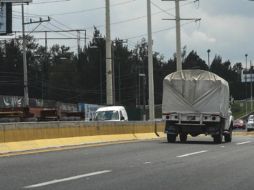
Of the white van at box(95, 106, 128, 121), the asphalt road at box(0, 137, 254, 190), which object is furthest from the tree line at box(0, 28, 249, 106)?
the asphalt road at box(0, 137, 254, 190)

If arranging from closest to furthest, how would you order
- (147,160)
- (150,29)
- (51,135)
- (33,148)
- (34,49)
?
(147,160), (33,148), (51,135), (150,29), (34,49)

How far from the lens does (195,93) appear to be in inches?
1175

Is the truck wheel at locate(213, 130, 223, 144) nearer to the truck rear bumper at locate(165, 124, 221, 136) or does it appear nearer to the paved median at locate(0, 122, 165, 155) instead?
the truck rear bumper at locate(165, 124, 221, 136)

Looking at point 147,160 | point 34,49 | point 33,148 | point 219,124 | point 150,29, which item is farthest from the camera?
point 34,49

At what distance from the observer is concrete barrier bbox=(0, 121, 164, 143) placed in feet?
72.6

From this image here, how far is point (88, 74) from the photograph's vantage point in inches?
5059

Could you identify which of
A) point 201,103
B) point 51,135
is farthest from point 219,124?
point 51,135

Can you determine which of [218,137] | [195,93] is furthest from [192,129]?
[195,93]

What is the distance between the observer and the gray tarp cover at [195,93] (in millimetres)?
29312

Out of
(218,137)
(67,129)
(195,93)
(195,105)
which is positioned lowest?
(218,137)

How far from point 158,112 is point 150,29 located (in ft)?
272

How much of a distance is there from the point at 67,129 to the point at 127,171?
11.1 meters

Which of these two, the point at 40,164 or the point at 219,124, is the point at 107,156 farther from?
the point at 219,124

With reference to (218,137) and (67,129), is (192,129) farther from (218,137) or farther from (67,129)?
(67,129)
